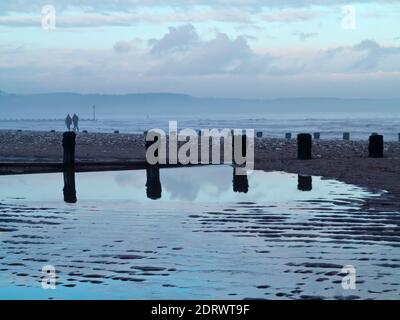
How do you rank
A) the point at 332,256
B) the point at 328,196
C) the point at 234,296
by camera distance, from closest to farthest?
the point at 234,296, the point at 332,256, the point at 328,196

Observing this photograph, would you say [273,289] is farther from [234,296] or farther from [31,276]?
[31,276]

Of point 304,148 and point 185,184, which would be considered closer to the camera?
point 185,184

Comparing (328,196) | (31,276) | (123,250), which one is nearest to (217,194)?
(328,196)

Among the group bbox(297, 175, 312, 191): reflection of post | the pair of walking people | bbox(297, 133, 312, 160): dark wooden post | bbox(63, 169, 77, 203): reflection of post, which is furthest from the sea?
bbox(63, 169, 77, 203): reflection of post

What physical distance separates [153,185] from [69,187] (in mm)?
1816

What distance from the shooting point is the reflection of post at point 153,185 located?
15.1 metres

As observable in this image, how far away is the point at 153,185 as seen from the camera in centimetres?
1686

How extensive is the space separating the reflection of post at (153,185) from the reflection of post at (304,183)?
3037 millimetres

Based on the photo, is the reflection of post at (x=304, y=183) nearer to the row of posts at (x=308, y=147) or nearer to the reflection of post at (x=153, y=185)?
the reflection of post at (x=153, y=185)

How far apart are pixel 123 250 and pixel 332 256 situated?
2.41 m

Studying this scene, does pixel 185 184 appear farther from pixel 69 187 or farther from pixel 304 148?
pixel 304 148

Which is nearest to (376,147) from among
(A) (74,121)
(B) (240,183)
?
(B) (240,183)

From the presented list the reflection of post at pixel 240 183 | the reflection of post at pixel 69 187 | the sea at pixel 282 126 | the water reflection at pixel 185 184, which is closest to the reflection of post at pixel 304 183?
the water reflection at pixel 185 184

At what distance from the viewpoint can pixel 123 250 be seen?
29.6 feet
